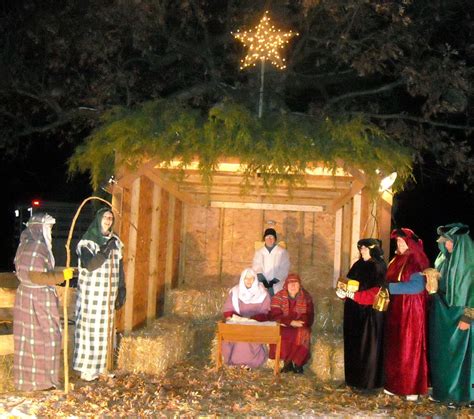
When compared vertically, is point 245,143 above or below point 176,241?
above

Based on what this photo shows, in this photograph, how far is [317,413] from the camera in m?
7.43

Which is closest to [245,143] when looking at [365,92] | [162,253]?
[162,253]

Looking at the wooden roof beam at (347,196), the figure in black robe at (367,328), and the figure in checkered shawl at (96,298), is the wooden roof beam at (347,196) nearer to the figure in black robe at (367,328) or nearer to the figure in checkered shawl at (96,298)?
the figure in black robe at (367,328)

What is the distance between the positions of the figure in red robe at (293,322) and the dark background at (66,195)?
36.3 feet

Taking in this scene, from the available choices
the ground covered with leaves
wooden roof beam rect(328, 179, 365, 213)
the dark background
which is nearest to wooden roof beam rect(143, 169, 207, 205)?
wooden roof beam rect(328, 179, 365, 213)

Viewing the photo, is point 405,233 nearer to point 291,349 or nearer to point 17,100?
point 291,349

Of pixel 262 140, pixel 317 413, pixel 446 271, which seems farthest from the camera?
pixel 262 140

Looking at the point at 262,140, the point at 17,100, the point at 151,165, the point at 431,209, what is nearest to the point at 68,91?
the point at 17,100

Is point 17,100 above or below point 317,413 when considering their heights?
above

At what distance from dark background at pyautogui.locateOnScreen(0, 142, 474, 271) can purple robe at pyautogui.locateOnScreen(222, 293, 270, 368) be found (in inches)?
442

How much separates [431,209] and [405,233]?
14.6 m

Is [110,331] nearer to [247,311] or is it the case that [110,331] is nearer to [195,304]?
[247,311]

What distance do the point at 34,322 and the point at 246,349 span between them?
284 centimetres

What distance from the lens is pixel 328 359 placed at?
8977 mm
